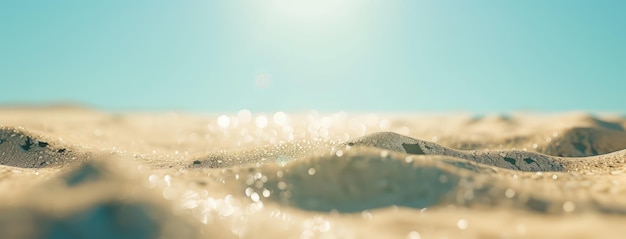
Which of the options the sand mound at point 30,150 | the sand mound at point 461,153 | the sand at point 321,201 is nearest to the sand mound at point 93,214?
the sand at point 321,201

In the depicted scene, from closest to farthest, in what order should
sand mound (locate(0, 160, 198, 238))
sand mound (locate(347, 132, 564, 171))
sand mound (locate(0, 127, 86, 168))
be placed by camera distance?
sand mound (locate(0, 160, 198, 238)) < sand mound (locate(347, 132, 564, 171)) < sand mound (locate(0, 127, 86, 168))

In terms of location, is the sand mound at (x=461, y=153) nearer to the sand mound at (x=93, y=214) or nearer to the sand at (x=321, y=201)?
the sand at (x=321, y=201)

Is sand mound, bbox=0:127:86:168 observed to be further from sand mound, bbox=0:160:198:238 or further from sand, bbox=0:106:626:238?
sand mound, bbox=0:160:198:238

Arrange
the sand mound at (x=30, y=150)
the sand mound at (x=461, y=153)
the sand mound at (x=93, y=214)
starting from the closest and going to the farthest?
1. the sand mound at (x=93, y=214)
2. the sand mound at (x=461, y=153)
3. the sand mound at (x=30, y=150)

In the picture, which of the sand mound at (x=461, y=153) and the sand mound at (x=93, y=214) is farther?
the sand mound at (x=461, y=153)

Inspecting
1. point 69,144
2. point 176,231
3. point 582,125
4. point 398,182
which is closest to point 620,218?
point 398,182

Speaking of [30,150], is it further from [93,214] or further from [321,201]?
[321,201]

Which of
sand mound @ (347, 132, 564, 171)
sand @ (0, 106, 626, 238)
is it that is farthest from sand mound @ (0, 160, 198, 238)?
sand mound @ (347, 132, 564, 171)

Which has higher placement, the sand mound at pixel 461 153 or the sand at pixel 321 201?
the sand at pixel 321 201

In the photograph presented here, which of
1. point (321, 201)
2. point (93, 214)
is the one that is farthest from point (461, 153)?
point (93, 214)

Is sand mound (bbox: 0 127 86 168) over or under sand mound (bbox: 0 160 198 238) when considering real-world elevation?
under

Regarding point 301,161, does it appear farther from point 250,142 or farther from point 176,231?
point 250,142
